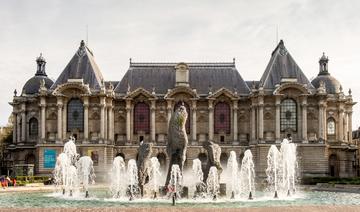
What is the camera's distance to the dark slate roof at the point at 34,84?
9394 centimetres

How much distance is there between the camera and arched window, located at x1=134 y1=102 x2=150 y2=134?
89375mm

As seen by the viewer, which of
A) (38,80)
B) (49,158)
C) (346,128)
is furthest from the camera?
(38,80)

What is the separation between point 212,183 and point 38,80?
192 feet

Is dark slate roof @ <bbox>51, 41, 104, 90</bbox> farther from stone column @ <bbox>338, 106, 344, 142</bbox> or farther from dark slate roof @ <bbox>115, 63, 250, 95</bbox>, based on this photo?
stone column @ <bbox>338, 106, 344, 142</bbox>

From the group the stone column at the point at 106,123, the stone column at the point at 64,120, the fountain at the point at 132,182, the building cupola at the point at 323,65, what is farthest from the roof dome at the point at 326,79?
the fountain at the point at 132,182

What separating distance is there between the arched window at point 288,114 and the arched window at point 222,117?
28.0 ft

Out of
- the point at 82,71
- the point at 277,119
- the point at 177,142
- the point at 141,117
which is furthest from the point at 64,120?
the point at 177,142

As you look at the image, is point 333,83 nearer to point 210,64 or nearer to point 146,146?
point 210,64

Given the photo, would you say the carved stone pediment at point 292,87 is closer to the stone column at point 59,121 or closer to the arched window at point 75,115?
the arched window at point 75,115

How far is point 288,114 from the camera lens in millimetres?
86688

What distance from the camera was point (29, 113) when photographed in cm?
9169

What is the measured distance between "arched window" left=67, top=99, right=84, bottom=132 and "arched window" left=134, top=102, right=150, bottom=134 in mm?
8477

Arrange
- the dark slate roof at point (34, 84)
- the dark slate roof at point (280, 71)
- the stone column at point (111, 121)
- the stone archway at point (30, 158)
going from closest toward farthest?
the stone column at point (111, 121) → the dark slate roof at point (280, 71) → the stone archway at point (30, 158) → the dark slate roof at point (34, 84)

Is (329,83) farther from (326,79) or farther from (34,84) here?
(34,84)
